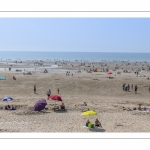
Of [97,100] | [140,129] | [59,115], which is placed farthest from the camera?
[97,100]

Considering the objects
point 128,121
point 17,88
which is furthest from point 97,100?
point 17,88

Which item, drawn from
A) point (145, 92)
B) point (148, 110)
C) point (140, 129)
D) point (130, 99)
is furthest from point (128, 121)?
point (145, 92)

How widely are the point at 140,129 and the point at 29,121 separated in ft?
25.1

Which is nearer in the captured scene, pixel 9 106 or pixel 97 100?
pixel 9 106

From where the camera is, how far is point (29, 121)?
1730 cm
